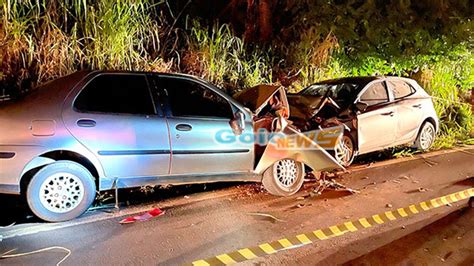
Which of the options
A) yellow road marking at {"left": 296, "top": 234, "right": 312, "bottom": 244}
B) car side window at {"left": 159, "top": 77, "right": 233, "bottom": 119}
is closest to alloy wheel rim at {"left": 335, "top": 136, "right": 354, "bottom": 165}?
car side window at {"left": 159, "top": 77, "right": 233, "bottom": 119}

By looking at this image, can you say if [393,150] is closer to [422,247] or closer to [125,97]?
[422,247]

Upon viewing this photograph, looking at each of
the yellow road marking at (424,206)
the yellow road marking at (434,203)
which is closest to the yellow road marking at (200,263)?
the yellow road marking at (424,206)

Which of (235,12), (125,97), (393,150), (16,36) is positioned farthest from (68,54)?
(393,150)

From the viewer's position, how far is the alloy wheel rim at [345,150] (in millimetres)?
7445

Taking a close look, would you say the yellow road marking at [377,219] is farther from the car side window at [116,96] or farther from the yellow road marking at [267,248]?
the car side window at [116,96]

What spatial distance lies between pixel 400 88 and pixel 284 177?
3822 millimetres

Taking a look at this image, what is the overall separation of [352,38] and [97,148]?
6.92 m

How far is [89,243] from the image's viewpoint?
13.9 feet

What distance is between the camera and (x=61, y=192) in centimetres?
471

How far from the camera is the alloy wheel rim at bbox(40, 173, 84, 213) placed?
4652 mm

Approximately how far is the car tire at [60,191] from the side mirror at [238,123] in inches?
70.9

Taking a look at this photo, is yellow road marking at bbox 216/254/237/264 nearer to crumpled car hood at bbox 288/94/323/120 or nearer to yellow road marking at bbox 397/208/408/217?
yellow road marking at bbox 397/208/408/217

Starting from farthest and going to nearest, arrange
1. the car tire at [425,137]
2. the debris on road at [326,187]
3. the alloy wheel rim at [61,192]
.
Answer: the car tire at [425,137] < the debris on road at [326,187] < the alloy wheel rim at [61,192]

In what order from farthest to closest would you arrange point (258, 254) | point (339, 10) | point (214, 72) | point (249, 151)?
point (339, 10), point (214, 72), point (249, 151), point (258, 254)
